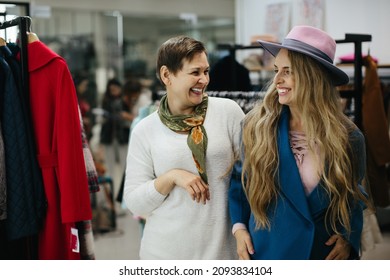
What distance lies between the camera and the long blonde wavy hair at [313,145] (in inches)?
63.4

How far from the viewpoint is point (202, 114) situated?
6.05 ft

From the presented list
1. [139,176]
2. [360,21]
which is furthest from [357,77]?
[139,176]

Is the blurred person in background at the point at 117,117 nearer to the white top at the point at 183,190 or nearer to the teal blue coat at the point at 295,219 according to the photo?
the white top at the point at 183,190

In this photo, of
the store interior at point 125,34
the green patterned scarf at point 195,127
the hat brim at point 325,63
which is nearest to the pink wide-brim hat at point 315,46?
the hat brim at point 325,63

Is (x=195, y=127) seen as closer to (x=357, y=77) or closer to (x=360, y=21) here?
(x=357, y=77)

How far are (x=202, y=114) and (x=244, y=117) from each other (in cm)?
14

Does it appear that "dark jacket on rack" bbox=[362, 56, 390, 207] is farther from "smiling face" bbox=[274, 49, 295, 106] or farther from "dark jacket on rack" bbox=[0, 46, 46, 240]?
"dark jacket on rack" bbox=[0, 46, 46, 240]

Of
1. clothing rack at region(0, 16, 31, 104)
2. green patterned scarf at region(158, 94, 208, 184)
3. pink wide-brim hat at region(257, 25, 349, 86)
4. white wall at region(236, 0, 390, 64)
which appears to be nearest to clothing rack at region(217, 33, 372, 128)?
white wall at region(236, 0, 390, 64)

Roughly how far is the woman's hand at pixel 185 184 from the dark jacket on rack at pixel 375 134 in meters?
1.36

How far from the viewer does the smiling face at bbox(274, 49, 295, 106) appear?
64.8 inches

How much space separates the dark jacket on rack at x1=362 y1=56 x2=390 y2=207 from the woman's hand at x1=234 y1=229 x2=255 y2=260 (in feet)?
4.25
